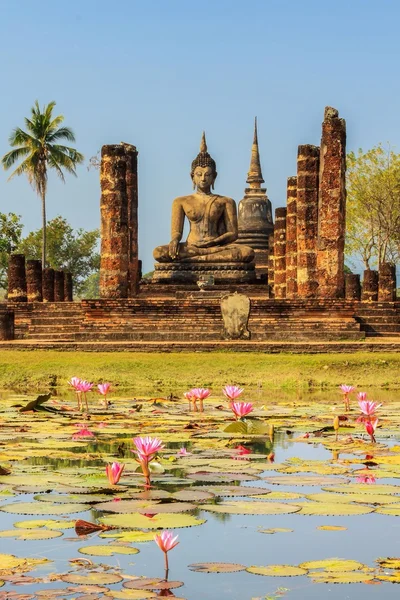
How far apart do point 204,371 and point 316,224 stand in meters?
11.9

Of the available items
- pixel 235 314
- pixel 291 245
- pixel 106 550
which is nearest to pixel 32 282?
pixel 291 245

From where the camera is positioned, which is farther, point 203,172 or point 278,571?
point 203,172

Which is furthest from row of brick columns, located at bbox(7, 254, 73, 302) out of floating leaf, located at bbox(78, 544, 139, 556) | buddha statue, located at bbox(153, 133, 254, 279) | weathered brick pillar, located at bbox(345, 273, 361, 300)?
floating leaf, located at bbox(78, 544, 139, 556)

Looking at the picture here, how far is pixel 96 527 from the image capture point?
16.4ft

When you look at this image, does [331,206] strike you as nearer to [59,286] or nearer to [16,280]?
[16,280]

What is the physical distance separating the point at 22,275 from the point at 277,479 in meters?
26.3

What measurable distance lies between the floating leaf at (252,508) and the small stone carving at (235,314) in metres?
13.2

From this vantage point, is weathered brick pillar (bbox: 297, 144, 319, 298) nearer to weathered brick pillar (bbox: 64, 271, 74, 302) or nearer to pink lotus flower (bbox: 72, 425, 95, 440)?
weathered brick pillar (bbox: 64, 271, 74, 302)

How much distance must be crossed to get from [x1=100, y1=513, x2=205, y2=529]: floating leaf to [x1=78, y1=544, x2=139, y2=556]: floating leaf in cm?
34

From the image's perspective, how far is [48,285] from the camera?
121 feet

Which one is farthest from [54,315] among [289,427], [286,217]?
[289,427]

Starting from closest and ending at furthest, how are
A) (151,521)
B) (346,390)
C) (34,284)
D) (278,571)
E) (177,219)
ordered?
1. (278,571)
2. (151,521)
3. (346,390)
4. (177,219)
5. (34,284)

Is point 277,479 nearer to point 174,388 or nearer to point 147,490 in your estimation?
point 147,490

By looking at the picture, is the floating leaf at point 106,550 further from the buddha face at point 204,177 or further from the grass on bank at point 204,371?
the buddha face at point 204,177
